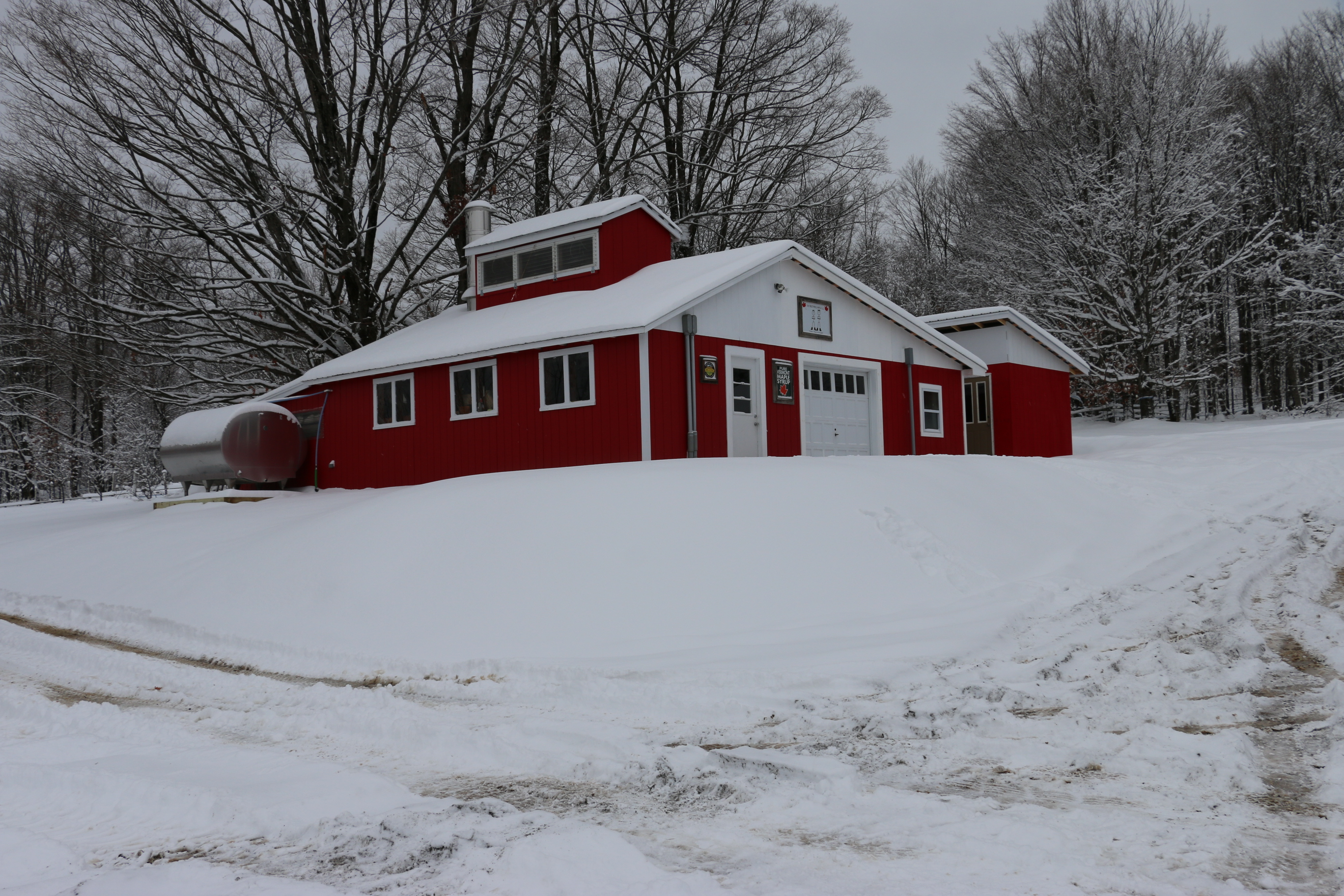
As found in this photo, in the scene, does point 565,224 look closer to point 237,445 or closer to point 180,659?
point 237,445

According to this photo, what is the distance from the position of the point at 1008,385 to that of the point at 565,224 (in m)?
11.0

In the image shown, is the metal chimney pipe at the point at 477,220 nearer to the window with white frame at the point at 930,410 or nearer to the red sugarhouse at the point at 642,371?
the red sugarhouse at the point at 642,371

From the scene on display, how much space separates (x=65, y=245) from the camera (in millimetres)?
21578

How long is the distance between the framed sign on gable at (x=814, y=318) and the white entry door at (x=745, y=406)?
1593mm

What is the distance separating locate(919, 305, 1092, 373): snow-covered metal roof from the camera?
866 inches

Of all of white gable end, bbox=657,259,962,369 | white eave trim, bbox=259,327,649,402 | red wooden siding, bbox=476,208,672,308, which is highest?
red wooden siding, bbox=476,208,672,308

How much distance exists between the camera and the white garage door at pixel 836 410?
17.8m

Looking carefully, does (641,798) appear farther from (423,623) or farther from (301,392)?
(301,392)

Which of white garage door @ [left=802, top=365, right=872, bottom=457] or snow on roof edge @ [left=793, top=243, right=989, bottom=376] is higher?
snow on roof edge @ [left=793, top=243, right=989, bottom=376]

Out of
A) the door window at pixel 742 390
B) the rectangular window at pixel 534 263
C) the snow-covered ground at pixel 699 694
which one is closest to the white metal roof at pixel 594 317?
the rectangular window at pixel 534 263

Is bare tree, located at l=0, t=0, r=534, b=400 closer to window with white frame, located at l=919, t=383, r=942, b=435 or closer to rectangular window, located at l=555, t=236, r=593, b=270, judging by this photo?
rectangular window, located at l=555, t=236, r=593, b=270

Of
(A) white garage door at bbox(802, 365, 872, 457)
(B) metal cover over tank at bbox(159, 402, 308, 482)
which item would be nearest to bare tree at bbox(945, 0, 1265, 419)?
(A) white garage door at bbox(802, 365, 872, 457)

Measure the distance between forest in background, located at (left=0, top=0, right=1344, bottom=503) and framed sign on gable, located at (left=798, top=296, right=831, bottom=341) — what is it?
9.33 metres

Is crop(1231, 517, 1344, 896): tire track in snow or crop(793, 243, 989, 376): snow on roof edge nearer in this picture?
crop(1231, 517, 1344, 896): tire track in snow
